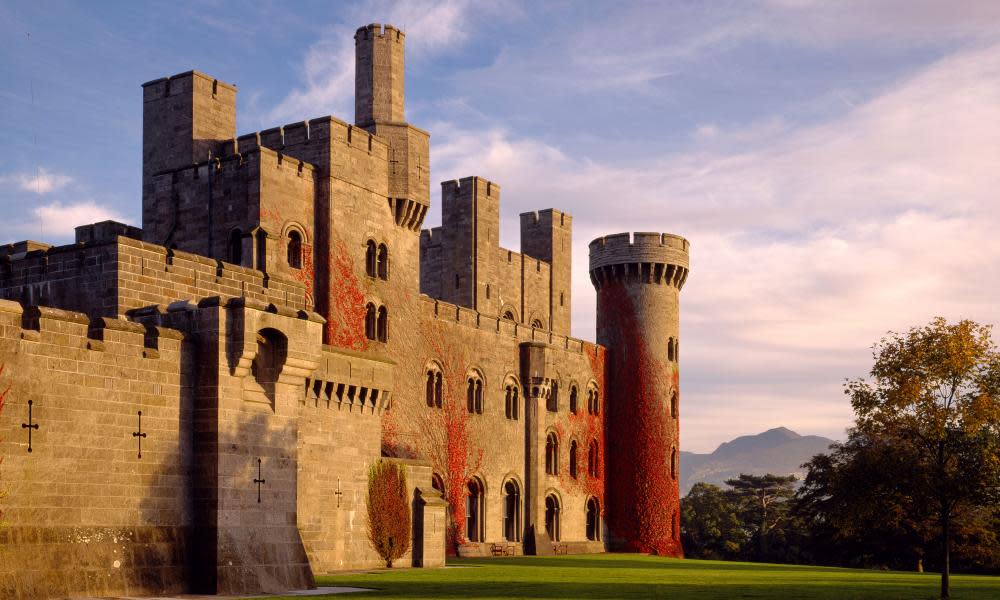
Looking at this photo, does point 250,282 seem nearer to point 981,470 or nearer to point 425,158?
point 425,158

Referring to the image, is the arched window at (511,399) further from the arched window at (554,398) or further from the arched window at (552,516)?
the arched window at (552,516)

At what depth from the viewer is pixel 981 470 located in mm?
32844

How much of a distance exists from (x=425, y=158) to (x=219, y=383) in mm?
22295

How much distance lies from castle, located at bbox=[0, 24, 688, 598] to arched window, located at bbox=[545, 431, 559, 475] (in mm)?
→ 128

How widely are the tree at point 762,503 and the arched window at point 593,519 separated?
1805 cm

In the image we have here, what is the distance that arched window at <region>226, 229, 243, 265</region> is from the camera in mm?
39094

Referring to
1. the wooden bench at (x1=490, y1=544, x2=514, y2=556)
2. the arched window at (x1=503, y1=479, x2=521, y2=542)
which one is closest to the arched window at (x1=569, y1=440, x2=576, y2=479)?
the arched window at (x1=503, y1=479, x2=521, y2=542)

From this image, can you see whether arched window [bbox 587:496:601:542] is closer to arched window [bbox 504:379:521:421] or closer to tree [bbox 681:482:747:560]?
arched window [bbox 504:379:521:421]

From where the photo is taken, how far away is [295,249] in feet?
133

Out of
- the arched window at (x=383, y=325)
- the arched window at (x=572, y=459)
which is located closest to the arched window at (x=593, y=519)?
the arched window at (x=572, y=459)

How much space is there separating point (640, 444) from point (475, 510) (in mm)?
13200

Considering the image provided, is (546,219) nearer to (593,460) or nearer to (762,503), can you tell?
(593,460)

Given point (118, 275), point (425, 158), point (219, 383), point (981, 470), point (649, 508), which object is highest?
point (425, 158)

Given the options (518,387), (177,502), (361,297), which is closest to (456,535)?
(518,387)
